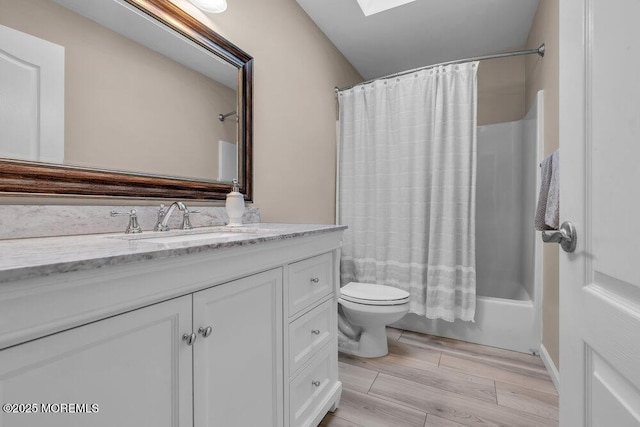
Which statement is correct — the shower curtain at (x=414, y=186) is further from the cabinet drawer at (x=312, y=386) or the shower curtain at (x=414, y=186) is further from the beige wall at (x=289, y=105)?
the cabinet drawer at (x=312, y=386)

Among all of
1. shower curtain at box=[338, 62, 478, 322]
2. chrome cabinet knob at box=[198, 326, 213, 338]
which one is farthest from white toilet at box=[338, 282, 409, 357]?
chrome cabinet knob at box=[198, 326, 213, 338]

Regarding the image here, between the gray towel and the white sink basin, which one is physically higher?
the gray towel

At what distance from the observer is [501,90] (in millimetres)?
2752

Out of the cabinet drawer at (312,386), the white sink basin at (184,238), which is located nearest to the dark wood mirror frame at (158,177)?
the white sink basin at (184,238)

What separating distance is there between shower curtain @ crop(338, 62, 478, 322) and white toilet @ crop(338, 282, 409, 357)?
34cm

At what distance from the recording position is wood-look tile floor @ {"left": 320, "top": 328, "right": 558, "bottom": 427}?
138 centimetres

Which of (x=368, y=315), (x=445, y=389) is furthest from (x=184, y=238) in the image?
(x=445, y=389)

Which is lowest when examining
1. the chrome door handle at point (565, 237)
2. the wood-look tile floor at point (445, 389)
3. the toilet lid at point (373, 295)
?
the wood-look tile floor at point (445, 389)

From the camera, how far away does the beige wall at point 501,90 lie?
2682 millimetres

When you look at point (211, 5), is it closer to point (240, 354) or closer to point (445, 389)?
point (240, 354)

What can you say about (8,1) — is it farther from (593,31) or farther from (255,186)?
(593,31)

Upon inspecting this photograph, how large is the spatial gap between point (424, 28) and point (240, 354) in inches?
102

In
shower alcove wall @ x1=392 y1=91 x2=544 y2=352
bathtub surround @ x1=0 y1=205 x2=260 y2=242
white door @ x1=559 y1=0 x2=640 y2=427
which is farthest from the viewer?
shower alcove wall @ x1=392 y1=91 x2=544 y2=352

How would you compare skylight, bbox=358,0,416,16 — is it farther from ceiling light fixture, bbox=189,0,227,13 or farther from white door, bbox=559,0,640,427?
white door, bbox=559,0,640,427
